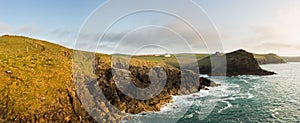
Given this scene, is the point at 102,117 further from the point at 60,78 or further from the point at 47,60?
the point at 47,60

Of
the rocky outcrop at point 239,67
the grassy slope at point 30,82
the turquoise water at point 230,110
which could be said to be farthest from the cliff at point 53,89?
the rocky outcrop at point 239,67

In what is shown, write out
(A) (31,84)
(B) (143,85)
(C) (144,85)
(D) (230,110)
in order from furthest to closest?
(C) (144,85)
(B) (143,85)
(D) (230,110)
(A) (31,84)

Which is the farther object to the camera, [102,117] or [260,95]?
[260,95]

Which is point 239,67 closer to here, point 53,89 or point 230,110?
point 230,110

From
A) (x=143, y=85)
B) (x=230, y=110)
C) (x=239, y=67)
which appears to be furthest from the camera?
(x=239, y=67)

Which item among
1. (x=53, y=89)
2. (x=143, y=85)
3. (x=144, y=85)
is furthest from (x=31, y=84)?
(x=144, y=85)

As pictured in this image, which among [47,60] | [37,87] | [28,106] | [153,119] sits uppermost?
[47,60]

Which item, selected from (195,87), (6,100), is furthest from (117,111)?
(195,87)

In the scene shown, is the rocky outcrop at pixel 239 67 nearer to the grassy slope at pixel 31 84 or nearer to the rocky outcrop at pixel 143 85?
the rocky outcrop at pixel 143 85
